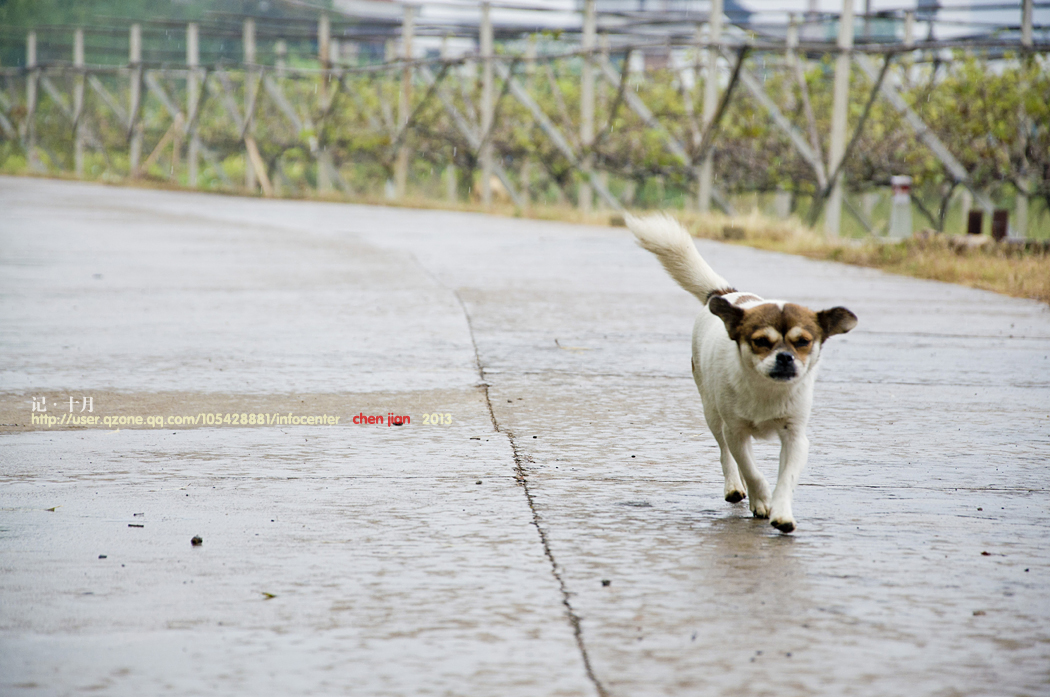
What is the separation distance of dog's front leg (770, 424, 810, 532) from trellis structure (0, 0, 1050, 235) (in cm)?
1346

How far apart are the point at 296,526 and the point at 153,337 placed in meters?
3.93

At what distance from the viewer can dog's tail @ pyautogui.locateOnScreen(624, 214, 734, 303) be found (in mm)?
4566

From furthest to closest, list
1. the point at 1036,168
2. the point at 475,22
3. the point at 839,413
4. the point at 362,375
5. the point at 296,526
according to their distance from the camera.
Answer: the point at 475,22 < the point at 1036,168 < the point at 362,375 < the point at 839,413 < the point at 296,526

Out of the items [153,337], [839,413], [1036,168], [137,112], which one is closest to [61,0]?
[137,112]

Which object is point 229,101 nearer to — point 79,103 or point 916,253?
point 79,103

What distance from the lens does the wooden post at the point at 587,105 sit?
22.9m

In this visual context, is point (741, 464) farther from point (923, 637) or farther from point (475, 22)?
point (475, 22)

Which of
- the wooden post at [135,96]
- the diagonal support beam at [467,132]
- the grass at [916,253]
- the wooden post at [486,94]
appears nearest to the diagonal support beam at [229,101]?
the wooden post at [135,96]

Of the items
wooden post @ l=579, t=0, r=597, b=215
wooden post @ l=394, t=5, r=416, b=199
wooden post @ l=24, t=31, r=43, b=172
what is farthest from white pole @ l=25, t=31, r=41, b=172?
wooden post @ l=579, t=0, r=597, b=215

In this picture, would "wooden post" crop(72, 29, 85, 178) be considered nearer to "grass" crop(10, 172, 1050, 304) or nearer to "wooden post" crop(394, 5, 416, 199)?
"wooden post" crop(394, 5, 416, 199)

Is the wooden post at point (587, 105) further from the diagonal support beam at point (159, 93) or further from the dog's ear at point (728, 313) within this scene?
the dog's ear at point (728, 313)

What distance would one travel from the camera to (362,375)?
20.2 ft

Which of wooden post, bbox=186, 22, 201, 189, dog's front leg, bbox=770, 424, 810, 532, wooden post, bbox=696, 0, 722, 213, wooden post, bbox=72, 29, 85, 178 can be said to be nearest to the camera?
dog's front leg, bbox=770, 424, 810, 532

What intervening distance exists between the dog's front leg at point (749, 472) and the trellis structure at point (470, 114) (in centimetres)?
1345
